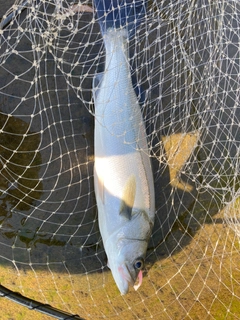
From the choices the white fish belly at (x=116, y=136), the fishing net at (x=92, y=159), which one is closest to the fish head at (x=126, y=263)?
the white fish belly at (x=116, y=136)

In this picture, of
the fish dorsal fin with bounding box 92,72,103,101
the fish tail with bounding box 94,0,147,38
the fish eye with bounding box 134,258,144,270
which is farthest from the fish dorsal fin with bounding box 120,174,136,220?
the fish tail with bounding box 94,0,147,38

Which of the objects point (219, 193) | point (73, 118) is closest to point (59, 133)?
point (73, 118)

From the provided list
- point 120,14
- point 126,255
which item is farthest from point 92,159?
point 120,14

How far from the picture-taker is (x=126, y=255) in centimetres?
186

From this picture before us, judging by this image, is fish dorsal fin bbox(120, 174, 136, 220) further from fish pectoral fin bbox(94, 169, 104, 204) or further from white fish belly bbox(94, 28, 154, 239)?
fish pectoral fin bbox(94, 169, 104, 204)

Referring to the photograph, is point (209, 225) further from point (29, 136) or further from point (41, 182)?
point (29, 136)

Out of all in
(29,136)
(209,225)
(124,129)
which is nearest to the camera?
(124,129)

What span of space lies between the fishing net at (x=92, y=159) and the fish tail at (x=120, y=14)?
0.08 m

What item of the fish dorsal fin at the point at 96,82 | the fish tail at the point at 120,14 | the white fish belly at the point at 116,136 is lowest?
the white fish belly at the point at 116,136

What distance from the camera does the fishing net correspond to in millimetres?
2031

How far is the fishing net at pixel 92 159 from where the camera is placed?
203cm

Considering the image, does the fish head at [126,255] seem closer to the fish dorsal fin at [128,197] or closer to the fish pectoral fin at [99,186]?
the fish dorsal fin at [128,197]

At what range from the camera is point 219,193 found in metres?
2.22

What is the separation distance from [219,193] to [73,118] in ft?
3.51
